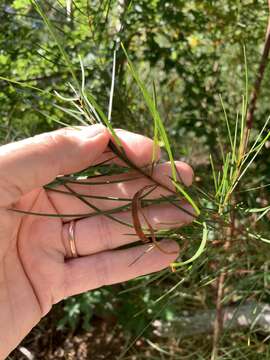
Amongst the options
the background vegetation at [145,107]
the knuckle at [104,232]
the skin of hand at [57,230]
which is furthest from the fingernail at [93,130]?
the background vegetation at [145,107]

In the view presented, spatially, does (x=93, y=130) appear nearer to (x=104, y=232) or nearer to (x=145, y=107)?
(x=104, y=232)

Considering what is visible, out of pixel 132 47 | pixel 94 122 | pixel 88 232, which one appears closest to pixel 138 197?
pixel 94 122

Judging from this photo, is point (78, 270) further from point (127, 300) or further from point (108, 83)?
point (127, 300)

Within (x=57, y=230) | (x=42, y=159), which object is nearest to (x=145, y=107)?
(x=57, y=230)

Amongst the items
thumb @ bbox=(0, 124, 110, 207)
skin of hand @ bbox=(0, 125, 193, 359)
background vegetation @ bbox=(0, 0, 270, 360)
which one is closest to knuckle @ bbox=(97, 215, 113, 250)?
skin of hand @ bbox=(0, 125, 193, 359)

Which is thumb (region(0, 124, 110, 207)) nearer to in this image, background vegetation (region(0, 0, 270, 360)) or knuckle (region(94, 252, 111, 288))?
knuckle (region(94, 252, 111, 288))

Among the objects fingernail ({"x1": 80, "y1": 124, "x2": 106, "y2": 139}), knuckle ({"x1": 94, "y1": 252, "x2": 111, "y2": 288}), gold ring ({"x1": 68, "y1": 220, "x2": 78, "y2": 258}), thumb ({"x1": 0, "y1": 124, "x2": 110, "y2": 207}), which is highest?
fingernail ({"x1": 80, "y1": 124, "x2": 106, "y2": 139})

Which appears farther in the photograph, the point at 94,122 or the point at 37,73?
the point at 37,73
